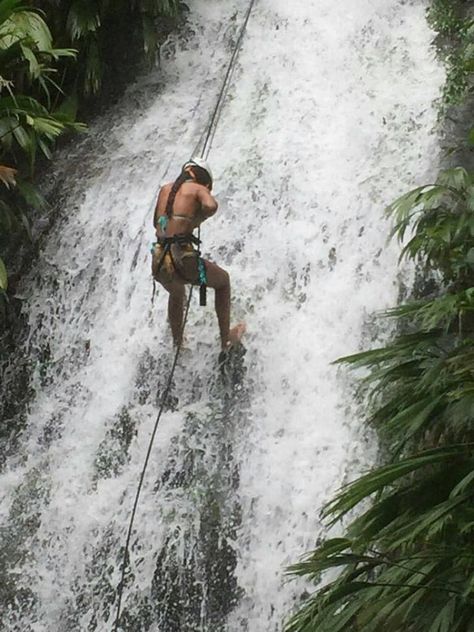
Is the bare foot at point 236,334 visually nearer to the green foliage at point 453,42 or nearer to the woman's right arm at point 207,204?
the woman's right arm at point 207,204

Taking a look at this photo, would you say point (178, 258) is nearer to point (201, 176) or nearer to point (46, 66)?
point (201, 176)

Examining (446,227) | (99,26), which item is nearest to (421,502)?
(446,227)

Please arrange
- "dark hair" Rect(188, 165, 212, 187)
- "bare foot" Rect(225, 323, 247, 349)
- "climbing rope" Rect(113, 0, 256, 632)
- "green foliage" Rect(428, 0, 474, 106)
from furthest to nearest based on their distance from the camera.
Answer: "green foliage" Rect(428, 0, 474, 106) → "bare foot" Rect(225, 323, 247, 349) → "dark hair" Rect(188, 165, 212, 187) → "climbing rope" Rect(113, 0, 256, 632)

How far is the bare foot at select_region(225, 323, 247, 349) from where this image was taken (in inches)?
218

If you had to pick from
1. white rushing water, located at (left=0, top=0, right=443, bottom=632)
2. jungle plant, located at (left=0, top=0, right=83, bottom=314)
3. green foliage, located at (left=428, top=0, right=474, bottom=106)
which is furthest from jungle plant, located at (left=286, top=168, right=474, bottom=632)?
jungle plant, located at (left=0, top=0, right=83, bottom=314)

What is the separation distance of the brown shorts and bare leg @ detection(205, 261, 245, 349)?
0.31 feet

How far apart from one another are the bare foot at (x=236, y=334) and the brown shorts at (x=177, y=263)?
1.78ft

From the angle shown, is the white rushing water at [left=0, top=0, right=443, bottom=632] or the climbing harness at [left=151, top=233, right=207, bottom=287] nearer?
the white rushing water at [left=0, top=0, right=443, bottom=632]

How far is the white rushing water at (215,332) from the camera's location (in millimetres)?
4812

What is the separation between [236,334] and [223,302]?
31 centimetres

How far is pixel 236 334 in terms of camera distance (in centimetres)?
558

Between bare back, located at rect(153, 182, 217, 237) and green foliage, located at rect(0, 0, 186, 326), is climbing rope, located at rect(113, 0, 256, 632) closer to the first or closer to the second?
bare back, located at rect(153, 182, 217, 237)

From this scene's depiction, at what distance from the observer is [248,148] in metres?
6.92

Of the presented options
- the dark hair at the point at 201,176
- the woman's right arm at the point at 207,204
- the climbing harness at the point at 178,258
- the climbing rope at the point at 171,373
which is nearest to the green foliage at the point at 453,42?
the climbing rope at the point at 171,373
